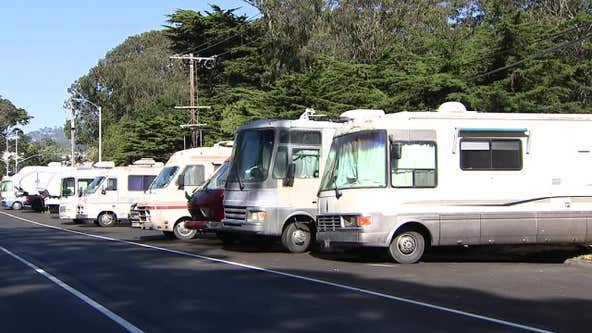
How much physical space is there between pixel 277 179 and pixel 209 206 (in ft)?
9.26

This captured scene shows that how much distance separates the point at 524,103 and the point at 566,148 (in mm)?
13536

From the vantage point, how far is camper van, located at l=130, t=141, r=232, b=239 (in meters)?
21.0

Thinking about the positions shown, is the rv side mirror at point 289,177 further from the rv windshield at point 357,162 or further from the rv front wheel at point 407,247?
the rv front wheel at point 407,247

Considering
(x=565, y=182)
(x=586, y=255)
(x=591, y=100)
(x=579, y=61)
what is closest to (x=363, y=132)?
(x=565, y=182)

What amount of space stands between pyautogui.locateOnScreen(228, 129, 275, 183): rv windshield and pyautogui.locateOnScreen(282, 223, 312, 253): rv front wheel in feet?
4.72

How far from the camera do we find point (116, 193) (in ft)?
94.5

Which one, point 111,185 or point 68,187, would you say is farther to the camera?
point 68,187

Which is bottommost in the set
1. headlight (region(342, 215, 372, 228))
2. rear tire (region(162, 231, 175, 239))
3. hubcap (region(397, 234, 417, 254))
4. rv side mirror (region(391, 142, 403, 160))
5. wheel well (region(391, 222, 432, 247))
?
rear tire (region(162, 231, 175, 239))

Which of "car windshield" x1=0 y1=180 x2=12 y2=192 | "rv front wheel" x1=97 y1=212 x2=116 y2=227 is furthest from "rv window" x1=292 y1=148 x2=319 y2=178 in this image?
"car windshield" x1=0 y1=180 x2=12 y2=192

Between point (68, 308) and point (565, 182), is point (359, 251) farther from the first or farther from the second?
point (68, 308)

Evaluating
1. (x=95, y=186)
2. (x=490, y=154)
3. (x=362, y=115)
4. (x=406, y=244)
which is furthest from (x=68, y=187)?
(x=490, y=154)

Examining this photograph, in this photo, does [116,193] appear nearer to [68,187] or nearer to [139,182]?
[139,182]

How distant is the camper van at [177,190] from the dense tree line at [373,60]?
170 inches

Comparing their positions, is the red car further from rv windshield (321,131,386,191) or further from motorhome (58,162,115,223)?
motorhome (58,162,115,223)
